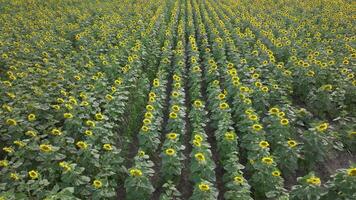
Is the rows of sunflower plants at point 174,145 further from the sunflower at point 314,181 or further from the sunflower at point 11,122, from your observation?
the sunflower at point 11,122

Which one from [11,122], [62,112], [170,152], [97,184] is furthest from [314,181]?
[11,122]

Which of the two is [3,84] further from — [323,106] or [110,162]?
[323,106]

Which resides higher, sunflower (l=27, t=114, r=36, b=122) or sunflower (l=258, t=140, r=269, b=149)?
sunflower (l=258, t=140, r=269, b=149)

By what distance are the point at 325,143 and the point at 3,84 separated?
602cm

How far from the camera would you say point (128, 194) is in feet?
14.3

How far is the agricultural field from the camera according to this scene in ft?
14.2

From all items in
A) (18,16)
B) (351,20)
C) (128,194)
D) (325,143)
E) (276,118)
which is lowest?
(128,194)

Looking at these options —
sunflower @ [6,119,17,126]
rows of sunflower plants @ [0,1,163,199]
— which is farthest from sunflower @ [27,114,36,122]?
sunflower @ [6,119,17,126]

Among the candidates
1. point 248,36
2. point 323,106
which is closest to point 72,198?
point 323,106

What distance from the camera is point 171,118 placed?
562 centimetres

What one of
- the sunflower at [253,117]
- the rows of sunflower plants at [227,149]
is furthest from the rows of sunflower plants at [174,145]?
the sunflower at [253,117]

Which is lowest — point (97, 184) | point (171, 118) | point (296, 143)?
point (97, 184)

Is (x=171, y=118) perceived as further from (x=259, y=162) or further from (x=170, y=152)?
(x=259, y=162)

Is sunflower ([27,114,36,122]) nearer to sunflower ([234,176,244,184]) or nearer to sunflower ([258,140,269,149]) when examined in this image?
sunflower ([234,176,244,184])
